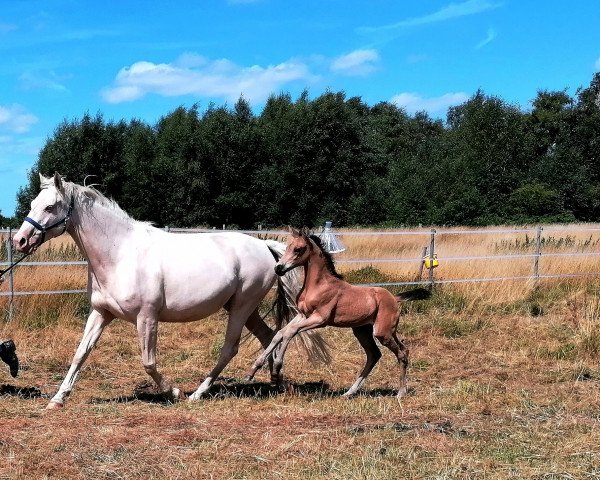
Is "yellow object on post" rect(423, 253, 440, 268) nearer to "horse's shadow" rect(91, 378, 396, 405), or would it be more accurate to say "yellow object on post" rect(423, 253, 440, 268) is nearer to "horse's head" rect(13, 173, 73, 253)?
"horse's shadow" rect(91, 378, 396, 405)

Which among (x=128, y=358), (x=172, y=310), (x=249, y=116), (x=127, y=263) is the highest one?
(x=249, y=116)

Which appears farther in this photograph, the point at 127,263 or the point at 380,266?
the point at 380,266

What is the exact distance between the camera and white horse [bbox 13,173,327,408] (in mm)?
6211

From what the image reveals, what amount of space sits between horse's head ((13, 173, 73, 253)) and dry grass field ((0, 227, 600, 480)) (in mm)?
1386

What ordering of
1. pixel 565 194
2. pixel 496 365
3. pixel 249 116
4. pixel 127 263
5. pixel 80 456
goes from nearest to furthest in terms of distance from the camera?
pixel 80 456
pixel 127 263
pixel 496 365
pixel 565 194
pixel 249 116

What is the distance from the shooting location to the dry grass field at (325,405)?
13.9 ft

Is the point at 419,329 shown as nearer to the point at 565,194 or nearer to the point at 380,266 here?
the point at 380,266

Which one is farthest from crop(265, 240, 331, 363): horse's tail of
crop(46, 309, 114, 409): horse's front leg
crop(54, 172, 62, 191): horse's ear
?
crop(54, 172, 62, 191): horse's ear

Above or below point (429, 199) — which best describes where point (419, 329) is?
below

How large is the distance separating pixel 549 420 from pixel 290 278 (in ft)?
9.90

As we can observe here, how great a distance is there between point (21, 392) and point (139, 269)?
1747mm

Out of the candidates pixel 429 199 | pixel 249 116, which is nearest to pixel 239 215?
pixel 249 116

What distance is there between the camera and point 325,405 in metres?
6.06

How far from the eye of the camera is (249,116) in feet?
160
